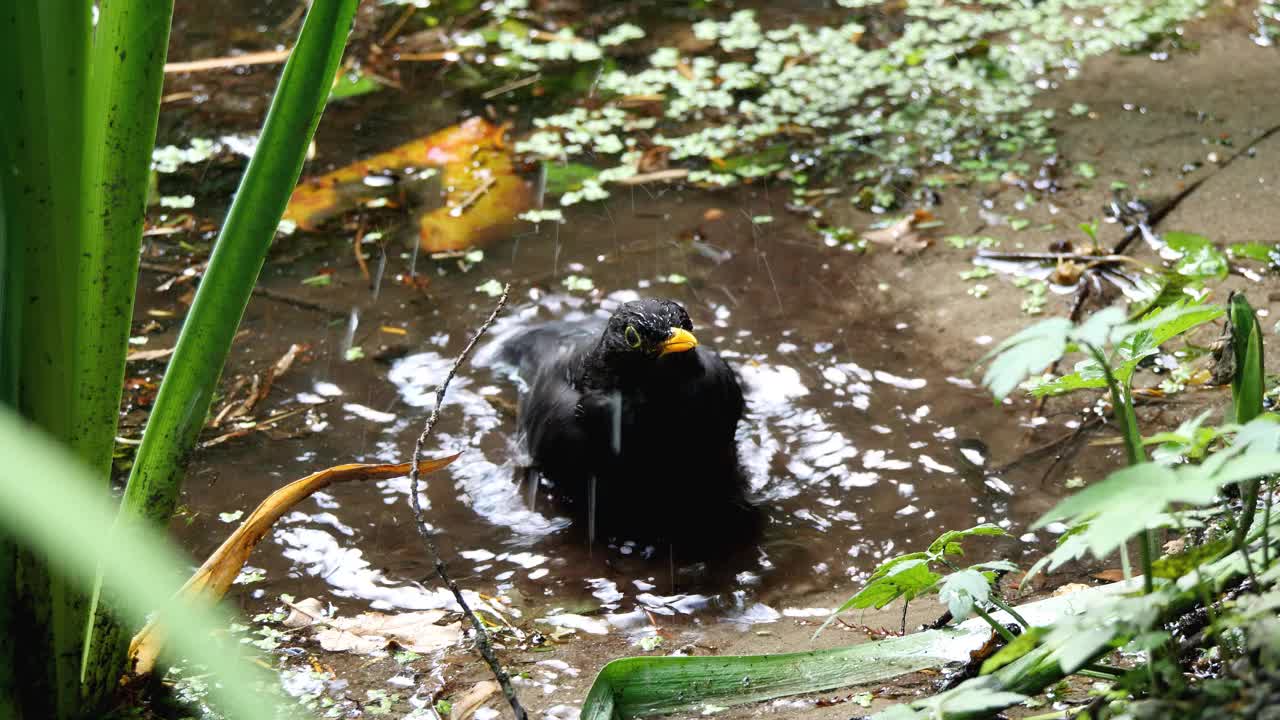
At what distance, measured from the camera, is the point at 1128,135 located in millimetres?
5699

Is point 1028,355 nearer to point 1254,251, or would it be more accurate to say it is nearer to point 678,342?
point 678,342

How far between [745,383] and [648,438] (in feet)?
2.81

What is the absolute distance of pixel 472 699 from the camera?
2623mm

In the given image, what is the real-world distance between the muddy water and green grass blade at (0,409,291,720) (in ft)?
7.76

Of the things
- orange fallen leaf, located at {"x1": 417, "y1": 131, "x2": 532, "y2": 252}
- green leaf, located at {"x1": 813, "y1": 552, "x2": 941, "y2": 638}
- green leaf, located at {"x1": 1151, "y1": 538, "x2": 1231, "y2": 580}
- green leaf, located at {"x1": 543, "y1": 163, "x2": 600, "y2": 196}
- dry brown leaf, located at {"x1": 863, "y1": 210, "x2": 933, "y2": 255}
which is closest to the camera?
green leaf, located at {"x1": 1151, "y1": 538, "x2": 1231, "y2": 580}

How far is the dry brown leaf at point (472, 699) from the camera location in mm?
2578

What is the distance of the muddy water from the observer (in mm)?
3609

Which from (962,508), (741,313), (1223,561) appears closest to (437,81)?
(741,313)

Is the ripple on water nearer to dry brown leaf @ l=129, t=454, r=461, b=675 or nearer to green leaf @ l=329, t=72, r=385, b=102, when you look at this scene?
dry brown leaf @ l=129, t=454, r=461, b=675

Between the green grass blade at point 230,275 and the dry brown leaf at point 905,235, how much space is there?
11.5 ft

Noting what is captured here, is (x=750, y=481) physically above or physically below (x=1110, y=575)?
below

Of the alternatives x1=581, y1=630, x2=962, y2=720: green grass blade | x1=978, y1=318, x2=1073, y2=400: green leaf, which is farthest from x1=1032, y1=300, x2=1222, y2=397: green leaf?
x1=581, y1=630, x2=962, y2=720: green grass blade

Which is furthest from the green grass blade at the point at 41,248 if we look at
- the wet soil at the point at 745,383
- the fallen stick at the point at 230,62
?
the fallen stick at the point at 230,62

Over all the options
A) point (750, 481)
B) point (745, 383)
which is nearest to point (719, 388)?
point (750, 481)
